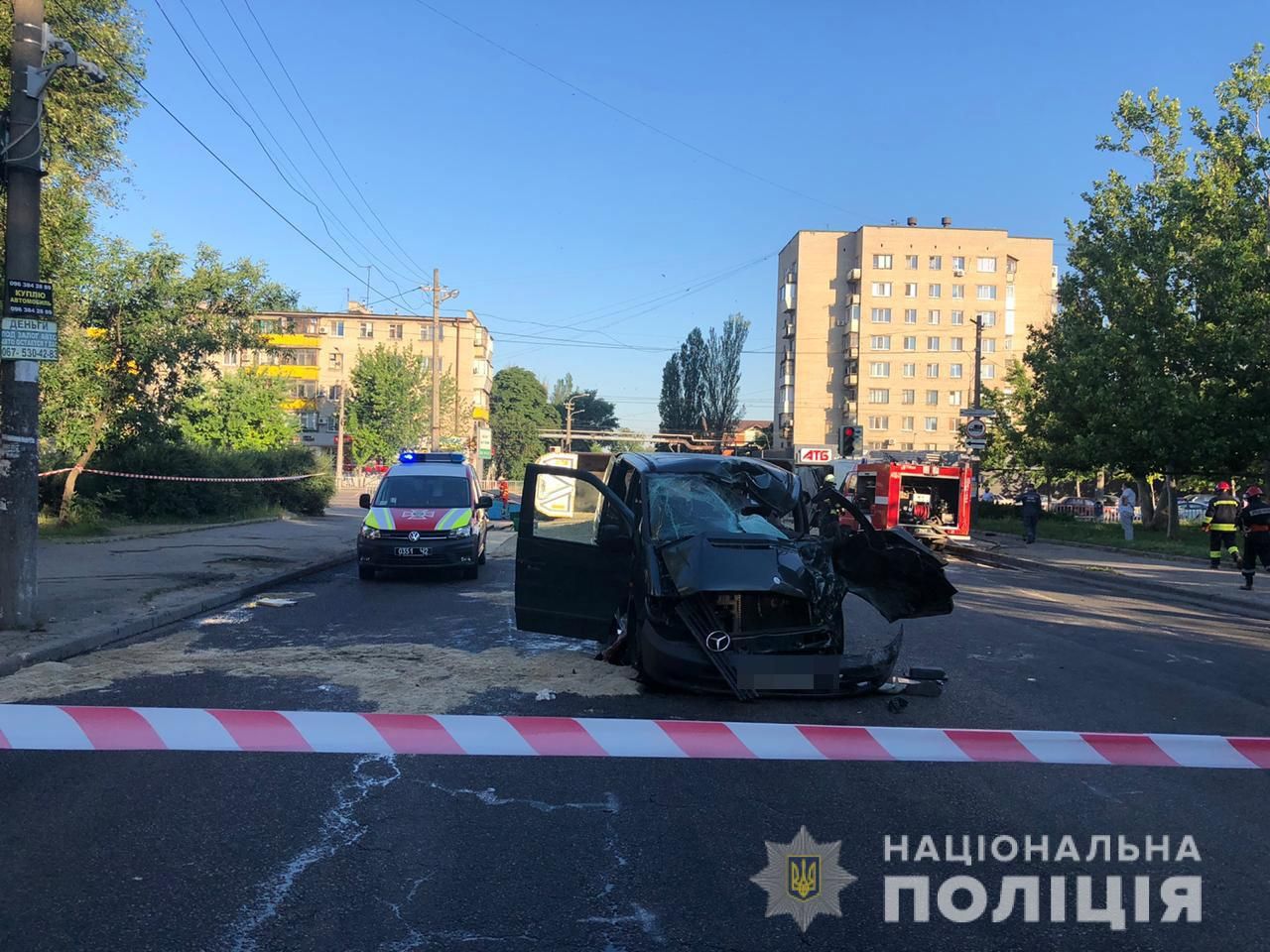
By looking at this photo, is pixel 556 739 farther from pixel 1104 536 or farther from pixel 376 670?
pixel 1104 536

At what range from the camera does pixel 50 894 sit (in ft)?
12.1

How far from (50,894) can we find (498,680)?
13.1 ft

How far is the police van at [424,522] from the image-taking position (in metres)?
14.1

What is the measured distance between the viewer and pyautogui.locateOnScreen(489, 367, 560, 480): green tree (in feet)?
321

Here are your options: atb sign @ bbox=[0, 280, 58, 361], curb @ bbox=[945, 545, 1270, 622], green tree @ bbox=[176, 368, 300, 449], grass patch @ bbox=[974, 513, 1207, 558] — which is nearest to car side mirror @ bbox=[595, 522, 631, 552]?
atb sign @ bbox=[0, 280, 58, 361]

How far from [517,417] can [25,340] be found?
93.9 meters

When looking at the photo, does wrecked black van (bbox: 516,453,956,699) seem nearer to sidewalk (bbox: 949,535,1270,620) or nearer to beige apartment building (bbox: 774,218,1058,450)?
sidewalk (bbox: 949,535,1270,620)

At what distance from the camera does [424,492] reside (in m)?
15.7

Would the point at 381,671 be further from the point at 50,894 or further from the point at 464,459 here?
the point at 464,459

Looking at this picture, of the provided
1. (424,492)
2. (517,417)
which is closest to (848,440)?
(424,492)

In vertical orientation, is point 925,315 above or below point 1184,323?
above

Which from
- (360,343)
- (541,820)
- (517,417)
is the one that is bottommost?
(541,820)

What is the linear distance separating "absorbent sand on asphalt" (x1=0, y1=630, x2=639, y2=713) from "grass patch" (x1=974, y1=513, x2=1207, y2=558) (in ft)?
66.7

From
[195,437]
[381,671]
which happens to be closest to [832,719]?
[381,671]
